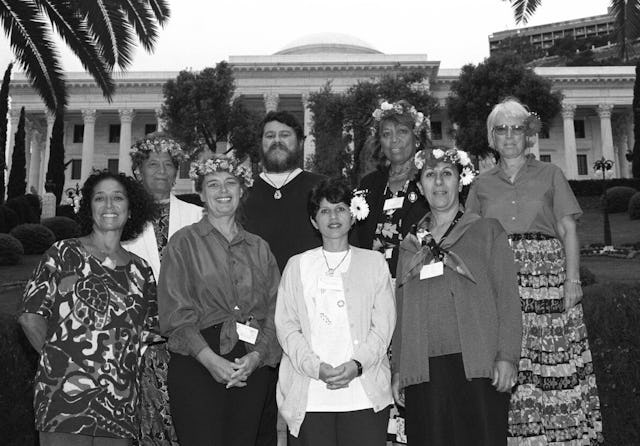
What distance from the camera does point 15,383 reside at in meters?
5.83

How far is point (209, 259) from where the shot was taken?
14.3 feet

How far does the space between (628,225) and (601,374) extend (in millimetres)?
31658

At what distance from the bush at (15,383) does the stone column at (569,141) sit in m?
59.4

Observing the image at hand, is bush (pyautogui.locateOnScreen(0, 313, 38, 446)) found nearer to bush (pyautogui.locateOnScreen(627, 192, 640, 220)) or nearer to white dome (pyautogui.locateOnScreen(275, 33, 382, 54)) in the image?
bush (pyautogui.locateOnScreen(627, 192, 640, 220))

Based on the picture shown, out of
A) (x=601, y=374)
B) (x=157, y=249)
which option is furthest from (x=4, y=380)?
(x=601, y=374)

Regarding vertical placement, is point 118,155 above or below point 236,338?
above

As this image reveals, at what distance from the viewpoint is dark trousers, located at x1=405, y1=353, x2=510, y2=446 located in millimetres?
3879

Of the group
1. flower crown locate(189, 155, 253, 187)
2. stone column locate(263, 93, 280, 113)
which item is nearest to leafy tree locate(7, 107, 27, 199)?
stone column locate(263, 93, 280, 113)

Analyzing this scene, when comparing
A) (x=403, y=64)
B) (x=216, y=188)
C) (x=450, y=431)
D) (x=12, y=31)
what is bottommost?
(x=450, y=431)

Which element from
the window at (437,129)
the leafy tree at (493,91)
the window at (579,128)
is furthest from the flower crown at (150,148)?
the window at (579,128)

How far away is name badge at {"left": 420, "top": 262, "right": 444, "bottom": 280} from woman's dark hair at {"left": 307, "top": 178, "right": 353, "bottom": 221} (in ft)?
2.56

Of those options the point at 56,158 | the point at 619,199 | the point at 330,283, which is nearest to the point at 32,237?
the point at 56,158

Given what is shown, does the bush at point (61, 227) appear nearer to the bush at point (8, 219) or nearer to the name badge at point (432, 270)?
the bush at point (8, 219)

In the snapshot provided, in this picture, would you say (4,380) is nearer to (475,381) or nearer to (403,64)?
(475,381)
